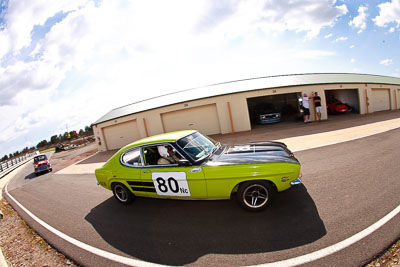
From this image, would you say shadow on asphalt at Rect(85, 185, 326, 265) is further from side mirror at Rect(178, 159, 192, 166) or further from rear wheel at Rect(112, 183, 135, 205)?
side mirror at Rect(178, 159, 192, 166)

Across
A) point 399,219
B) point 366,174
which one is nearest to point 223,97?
point 366,174

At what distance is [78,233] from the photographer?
150 inches

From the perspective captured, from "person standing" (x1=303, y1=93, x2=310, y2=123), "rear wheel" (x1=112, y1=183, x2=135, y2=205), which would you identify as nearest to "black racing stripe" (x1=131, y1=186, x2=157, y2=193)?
"rear wheel" (x1=112, y1=183, x2=135, y2=205)

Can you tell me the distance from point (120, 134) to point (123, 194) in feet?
50.2

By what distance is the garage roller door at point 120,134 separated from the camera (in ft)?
58.1

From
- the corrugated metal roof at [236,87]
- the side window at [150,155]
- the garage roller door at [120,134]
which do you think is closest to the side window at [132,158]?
the side window at [150,155]

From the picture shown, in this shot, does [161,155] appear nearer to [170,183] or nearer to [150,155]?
[150,155]

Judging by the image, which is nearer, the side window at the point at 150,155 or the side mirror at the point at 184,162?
the side mirror at the point at 184,162

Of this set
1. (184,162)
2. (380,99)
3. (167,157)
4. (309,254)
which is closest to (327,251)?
(309,254)

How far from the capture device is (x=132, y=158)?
4.32 metres

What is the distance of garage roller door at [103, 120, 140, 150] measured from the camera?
17719 mm

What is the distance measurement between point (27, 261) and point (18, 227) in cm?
236

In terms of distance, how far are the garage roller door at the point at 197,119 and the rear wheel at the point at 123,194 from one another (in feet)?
37.2

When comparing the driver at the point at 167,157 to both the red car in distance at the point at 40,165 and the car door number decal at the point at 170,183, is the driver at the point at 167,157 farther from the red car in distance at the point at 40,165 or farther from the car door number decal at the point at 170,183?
the red car in distance at the point at 40,165
